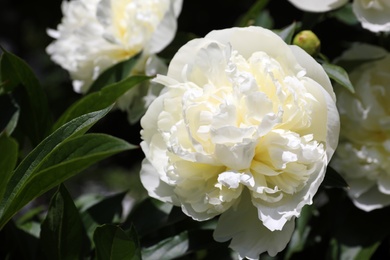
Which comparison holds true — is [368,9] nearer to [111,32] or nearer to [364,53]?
[364,53]

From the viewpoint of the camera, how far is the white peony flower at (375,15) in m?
0.77

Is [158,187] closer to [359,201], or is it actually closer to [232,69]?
[232,69]

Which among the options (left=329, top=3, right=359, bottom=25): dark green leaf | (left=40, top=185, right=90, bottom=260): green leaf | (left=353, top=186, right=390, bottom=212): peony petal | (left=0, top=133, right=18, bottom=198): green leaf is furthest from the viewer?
(left=329, top=3, right=359, bottom=25): dark green leaf

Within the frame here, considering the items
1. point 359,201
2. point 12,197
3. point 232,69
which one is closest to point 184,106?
point 232,69

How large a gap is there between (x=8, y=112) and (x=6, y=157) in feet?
0.72

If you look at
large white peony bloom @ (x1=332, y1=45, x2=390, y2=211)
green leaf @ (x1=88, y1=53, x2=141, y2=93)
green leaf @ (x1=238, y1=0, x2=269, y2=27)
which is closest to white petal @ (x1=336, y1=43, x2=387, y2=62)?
large white peony bloom @ (x1=332, y1=45, x2=390, y2=211)

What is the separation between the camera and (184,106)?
0.65 meters

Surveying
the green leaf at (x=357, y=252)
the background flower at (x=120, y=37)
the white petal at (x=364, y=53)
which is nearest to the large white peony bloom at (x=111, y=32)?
the background flower at (x=120, y=37)

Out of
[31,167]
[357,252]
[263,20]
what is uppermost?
[31,167]

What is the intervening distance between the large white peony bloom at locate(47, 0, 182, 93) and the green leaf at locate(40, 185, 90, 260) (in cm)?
21

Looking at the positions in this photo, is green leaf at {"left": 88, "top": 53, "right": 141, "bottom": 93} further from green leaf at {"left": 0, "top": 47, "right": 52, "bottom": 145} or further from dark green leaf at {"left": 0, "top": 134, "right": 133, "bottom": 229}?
dark green leaf at {"left": 0, "top": 134, "right": 133, "bottom": 229}

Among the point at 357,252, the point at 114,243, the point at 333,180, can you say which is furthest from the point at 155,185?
the point at 357,252

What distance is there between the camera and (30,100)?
83 cm

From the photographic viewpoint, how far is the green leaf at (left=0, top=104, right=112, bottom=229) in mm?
638
